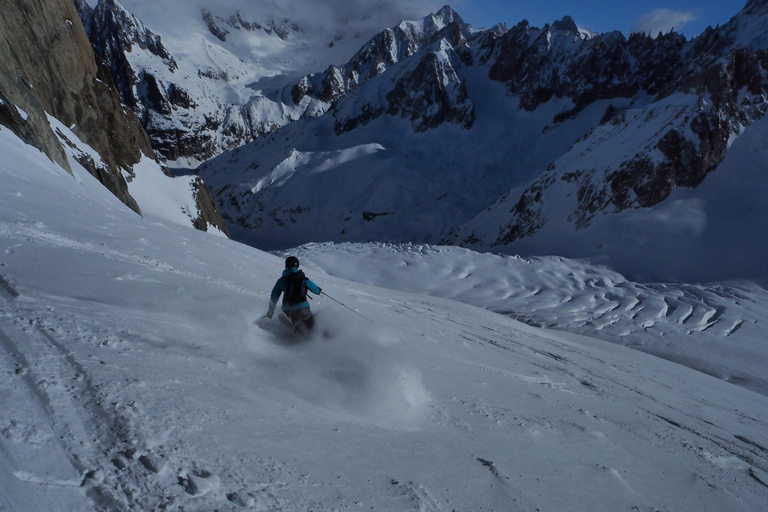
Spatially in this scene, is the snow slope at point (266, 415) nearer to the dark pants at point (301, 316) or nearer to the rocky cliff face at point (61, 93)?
the dark pants at point (301, 316)

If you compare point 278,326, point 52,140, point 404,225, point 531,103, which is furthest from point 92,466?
point 531,103

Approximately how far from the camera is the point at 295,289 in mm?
7332

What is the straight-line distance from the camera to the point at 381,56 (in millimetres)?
152375

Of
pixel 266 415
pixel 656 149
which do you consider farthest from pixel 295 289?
pixel 656 149

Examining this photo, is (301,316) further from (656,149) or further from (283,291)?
(656,149)

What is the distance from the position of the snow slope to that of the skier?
30 cm

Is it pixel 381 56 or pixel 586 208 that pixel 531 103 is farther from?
pixel 381 56

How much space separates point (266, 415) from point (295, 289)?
10.3ft

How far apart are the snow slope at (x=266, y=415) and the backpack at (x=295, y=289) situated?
493mm

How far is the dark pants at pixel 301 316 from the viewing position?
23.3ft

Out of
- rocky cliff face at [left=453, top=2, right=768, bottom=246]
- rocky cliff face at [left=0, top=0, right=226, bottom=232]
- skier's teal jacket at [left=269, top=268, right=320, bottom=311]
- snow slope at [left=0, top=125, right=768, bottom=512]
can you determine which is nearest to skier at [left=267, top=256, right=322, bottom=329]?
skier's teal jacket at [left=269, top=268, right=320, bottom=311]

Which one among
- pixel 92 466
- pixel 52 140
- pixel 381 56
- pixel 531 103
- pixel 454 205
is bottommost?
pixel 92 466

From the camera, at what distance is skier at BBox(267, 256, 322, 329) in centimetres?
711

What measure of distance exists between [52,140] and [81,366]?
58.5ft
